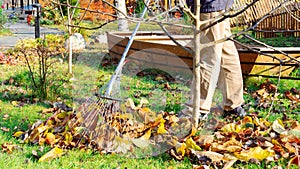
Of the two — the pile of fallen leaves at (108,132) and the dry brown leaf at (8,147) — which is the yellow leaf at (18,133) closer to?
the pile of fallen leaves at (108,132)

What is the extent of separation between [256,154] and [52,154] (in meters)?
1.34

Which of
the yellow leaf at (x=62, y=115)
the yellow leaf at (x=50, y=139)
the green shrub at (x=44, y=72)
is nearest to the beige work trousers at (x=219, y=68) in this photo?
the yellow leaf at (x=62, y=115)

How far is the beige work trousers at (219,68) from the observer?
3.86 metres

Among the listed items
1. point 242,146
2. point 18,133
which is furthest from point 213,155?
point 18,133

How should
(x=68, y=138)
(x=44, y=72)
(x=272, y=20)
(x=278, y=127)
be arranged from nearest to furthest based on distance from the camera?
(x=68, y=138) < (x=278, y=127) < (x=44, y=72) < (x=272, y=20)

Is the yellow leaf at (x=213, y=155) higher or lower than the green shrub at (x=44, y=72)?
lower

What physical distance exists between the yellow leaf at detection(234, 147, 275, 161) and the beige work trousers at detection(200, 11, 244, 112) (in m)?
0.90

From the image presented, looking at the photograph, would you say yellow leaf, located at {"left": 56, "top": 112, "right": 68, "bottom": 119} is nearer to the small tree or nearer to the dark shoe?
the small tree

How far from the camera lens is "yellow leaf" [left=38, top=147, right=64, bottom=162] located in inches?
123

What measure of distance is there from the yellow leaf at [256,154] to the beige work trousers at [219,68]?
2.96 feet

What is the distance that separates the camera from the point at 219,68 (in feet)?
13.1

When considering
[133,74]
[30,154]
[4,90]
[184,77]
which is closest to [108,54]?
[133,74]

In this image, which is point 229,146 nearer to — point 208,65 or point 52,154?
point 208,65

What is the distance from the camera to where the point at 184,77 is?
6.05m
